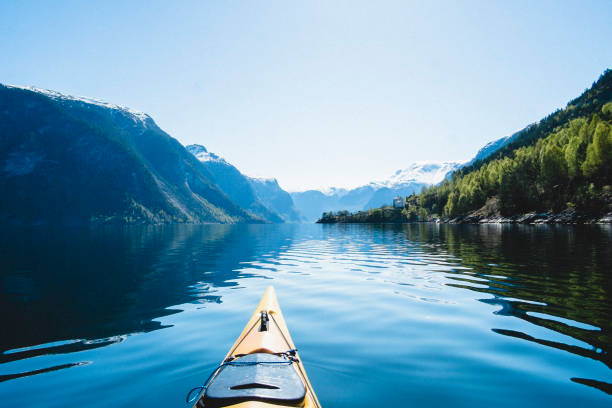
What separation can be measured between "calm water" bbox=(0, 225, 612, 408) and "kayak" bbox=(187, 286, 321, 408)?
1.23m

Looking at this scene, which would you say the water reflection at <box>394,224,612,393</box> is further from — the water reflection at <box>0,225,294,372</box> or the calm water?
the water reflection at <box>0,225,294,372</box>

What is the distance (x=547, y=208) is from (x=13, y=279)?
441 feet

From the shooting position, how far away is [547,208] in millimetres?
104688

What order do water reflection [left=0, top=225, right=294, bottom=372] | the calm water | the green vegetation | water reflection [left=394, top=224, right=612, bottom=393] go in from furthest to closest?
the green vegetation < water reflection [left=0, top=225, right=294, bottom=372] < water reflection [left=394, top=224, right=612, bottom=393] < the calm water

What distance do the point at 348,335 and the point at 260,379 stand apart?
18.1 ft

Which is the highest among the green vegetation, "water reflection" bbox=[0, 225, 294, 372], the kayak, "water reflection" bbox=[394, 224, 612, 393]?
the green vegetation

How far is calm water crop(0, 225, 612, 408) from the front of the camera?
Result: 23.0 ft

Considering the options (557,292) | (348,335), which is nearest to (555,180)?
(557,292)

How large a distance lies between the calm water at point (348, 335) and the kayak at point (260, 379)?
1.23 m

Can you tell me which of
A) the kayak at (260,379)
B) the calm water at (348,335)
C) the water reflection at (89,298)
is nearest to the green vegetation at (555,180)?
the calm water at (348,335)

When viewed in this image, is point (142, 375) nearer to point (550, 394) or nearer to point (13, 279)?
point (550, 394)

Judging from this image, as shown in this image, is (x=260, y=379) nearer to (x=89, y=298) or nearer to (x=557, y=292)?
(x=89, y=298)

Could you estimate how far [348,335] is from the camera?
1054 cm

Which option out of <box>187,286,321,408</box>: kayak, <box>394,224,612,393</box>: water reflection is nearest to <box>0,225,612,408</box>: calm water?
<box>394,224,612,393</box>: water reflection
